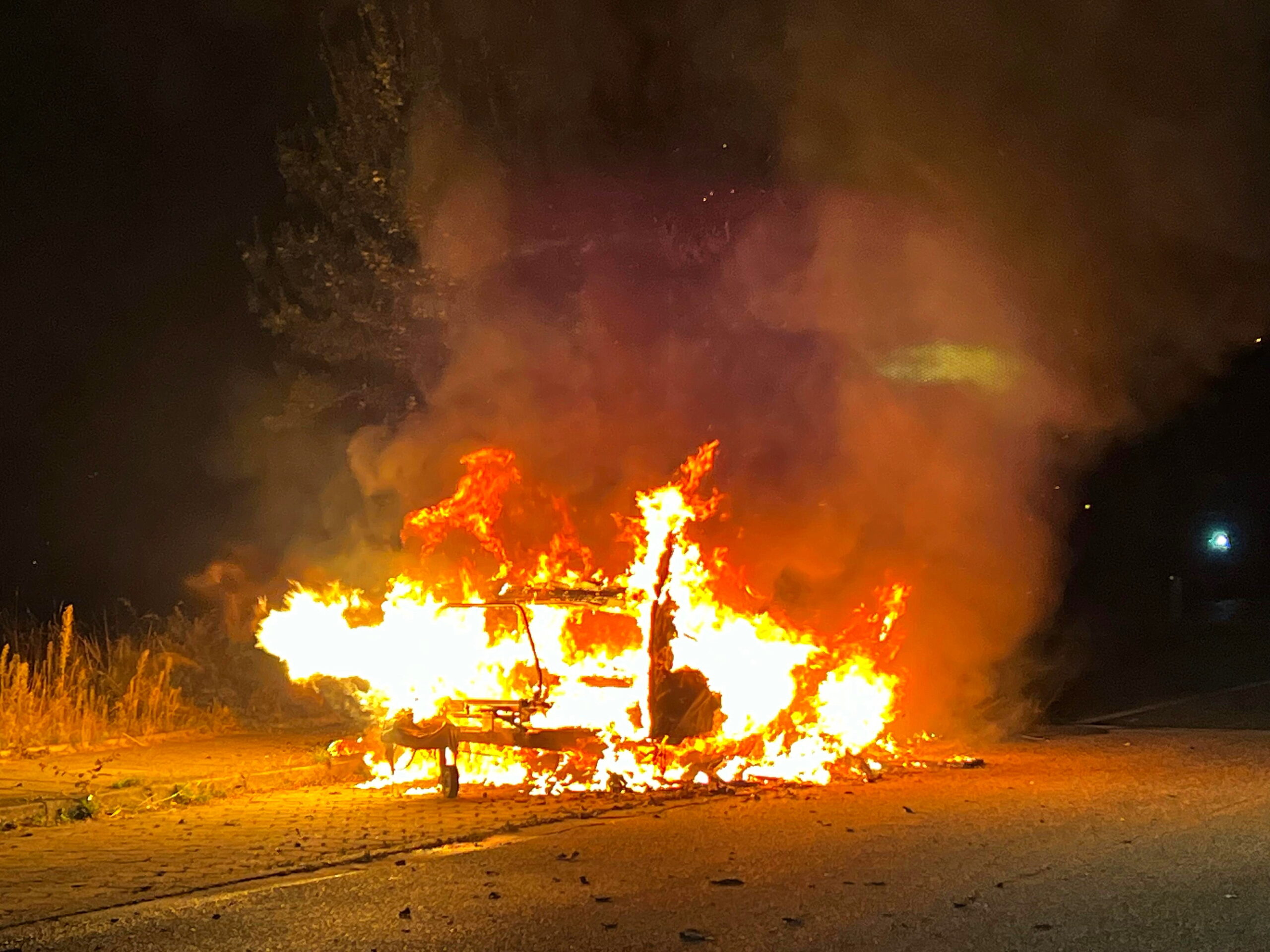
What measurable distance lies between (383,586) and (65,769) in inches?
164

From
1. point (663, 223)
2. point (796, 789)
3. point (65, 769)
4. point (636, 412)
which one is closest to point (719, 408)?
point (636, 412)

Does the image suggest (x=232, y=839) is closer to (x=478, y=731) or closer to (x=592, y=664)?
(x=478, y=731)

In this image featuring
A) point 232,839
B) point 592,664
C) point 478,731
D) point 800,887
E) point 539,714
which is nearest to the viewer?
point 800,887

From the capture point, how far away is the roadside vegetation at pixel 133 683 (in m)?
12.8

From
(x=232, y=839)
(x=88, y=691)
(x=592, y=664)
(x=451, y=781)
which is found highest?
(x=88, y=691)

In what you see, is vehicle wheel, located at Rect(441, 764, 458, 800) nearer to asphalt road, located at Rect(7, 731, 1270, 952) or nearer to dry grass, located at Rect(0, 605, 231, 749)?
asphalt road, located at Rect(7, 731, 1270, 952)

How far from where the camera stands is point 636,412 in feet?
46.1

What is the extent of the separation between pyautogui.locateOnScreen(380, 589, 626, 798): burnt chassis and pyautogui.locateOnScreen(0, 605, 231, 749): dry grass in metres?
4.07

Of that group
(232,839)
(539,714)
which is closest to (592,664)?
(539,714)

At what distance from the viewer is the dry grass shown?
12.7m

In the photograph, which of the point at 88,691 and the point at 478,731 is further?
the point at 88,691

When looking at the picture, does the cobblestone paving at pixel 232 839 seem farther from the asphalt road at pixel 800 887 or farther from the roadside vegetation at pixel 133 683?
the roadside vegetation at pixel 133 683

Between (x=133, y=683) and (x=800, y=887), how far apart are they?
8939 millimetres

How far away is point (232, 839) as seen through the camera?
27.3ft
